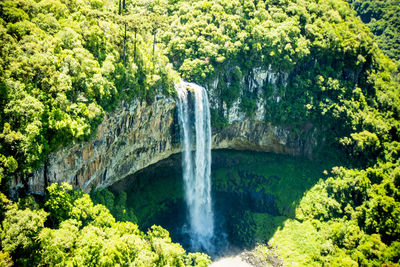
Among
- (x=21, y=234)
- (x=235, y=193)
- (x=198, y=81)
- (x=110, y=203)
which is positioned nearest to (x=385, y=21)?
(x=198, y=81)

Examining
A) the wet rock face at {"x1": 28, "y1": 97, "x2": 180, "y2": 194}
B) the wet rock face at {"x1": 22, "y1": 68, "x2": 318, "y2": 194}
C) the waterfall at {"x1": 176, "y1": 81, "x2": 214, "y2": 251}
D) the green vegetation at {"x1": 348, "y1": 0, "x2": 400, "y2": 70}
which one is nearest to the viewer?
the wet rock face at {"x1": 28, "y1": 97, "x2": 180, "y2": 194}

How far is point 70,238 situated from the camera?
17.9 m

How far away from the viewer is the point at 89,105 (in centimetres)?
2183

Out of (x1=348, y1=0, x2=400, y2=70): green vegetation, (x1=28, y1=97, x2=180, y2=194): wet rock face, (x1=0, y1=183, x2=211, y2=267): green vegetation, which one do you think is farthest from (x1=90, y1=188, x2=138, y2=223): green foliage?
(x1=348, y1=0, x2=400, y2=70): green vegetation

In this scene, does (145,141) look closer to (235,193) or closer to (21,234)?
(21,234)

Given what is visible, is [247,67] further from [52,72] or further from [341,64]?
[52,72]

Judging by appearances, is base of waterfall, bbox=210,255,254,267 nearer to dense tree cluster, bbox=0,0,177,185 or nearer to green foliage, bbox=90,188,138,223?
green foliage, bbox=90,188,138,223

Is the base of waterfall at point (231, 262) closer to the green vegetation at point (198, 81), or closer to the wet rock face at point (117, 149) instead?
the green vegetation at point (198, 81)

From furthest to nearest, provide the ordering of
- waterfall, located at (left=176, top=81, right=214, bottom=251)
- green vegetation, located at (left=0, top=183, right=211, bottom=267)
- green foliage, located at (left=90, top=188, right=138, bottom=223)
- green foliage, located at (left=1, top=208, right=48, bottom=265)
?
waterfall, located at (left=176, top=81, right=214, bottom=251) < green foliage, located at (left=90, top=188, right=138, bottom=223) < green vegetation, located at (left=0, top=183, right=211, bottom=267) < green foliage, located at (left=1, top=208, right=48, bottom=265)

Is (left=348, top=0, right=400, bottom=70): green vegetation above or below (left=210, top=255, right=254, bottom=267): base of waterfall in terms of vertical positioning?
above

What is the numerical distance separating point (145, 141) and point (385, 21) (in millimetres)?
63867

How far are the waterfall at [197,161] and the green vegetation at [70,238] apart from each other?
12.6 metres

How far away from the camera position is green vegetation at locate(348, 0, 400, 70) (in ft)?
205

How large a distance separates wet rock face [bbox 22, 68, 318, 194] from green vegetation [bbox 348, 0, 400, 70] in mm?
35413
